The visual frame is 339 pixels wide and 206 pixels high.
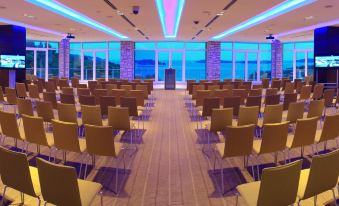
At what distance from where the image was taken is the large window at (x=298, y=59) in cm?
2420

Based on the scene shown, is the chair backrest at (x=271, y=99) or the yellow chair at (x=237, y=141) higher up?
the chair backrest at (x=271, y=99)

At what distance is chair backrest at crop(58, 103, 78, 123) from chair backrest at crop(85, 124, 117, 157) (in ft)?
6.02

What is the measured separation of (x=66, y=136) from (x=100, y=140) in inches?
19.9

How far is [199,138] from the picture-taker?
23.1 ft

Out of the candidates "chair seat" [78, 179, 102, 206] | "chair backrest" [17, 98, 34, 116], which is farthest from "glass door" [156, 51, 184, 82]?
"chair seat" [78, 179, 102, 206]

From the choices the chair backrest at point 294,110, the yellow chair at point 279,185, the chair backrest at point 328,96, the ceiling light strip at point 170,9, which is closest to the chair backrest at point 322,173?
the yellow chair at point 279,185

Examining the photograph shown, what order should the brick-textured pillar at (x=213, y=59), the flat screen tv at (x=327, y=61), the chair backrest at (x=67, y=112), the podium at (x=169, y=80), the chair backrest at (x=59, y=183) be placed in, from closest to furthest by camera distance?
1. the chair backrest at (x=59, y=183)
2. the chair backrest at (x=67, y=112)
3. the flat screen tv at (x=327, y=61)
4. the podium at (x=169, y=80)
5. the brick-textured pillar at (x=213, y=59)

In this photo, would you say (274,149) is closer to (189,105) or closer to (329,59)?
(189,105)

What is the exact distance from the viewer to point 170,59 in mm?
24781

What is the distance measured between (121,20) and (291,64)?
16121 mm

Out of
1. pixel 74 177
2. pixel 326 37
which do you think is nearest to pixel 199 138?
pixel 74 177

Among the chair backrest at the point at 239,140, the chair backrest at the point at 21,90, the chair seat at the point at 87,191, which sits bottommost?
the chair seat at the point at 87,191

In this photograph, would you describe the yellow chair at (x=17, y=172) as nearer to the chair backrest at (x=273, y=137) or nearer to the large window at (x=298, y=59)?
the chair backrest at (x=273, y=137)

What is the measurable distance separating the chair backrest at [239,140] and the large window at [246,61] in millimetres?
20774
